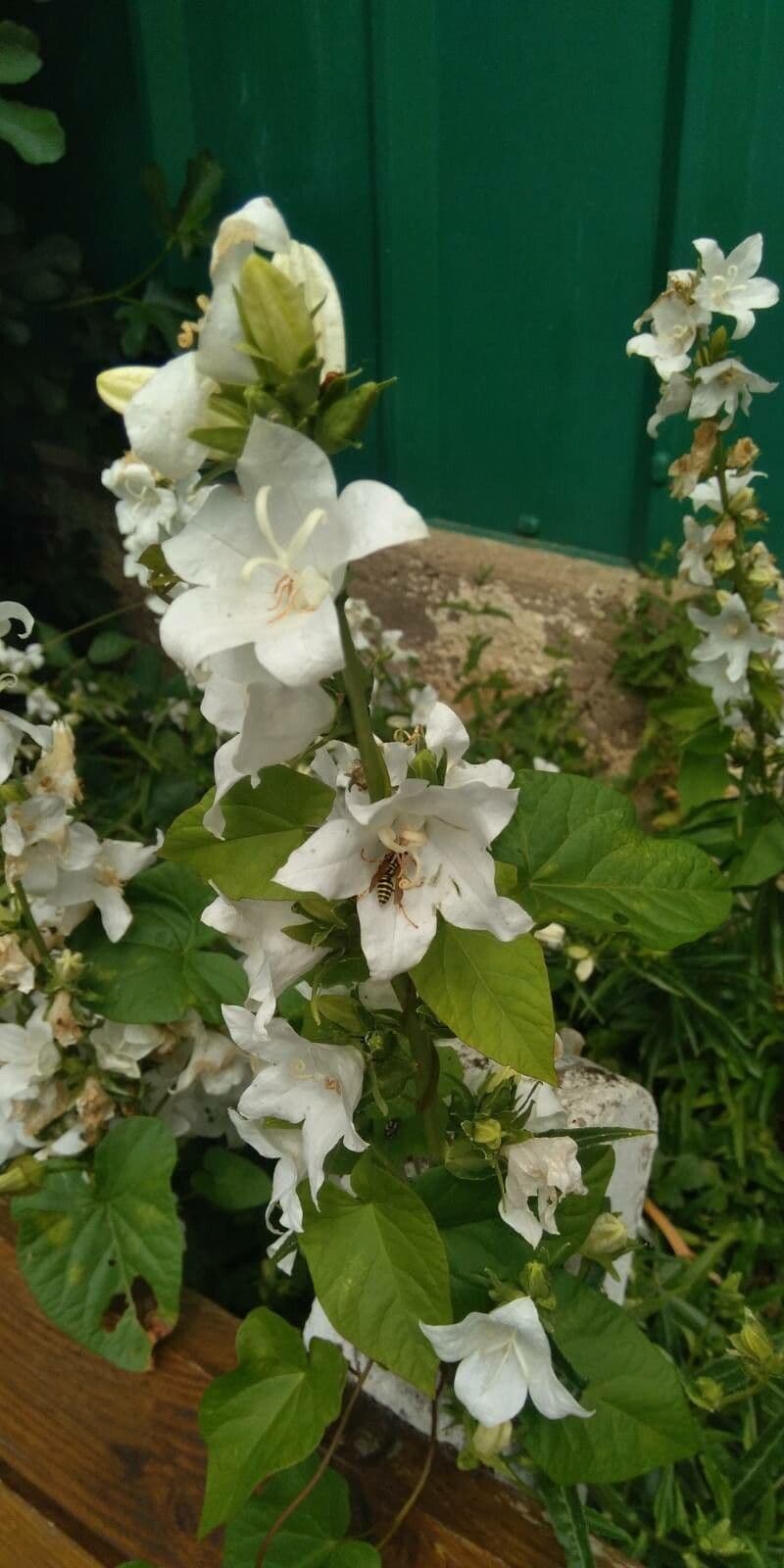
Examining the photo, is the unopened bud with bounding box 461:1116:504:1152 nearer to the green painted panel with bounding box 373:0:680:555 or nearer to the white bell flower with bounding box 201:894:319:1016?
the white bell flower with bounding box 201:894:319:1016

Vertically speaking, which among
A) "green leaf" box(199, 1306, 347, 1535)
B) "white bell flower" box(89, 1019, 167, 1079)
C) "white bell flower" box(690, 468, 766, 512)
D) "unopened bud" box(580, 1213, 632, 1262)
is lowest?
"white bell flower" box(89, 1019, 167, 1079)

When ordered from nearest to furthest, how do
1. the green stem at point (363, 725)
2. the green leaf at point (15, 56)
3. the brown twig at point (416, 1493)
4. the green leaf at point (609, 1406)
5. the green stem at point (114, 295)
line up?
the green stem at point (363, 725), the green leaf at point (609, 1406), the brown twig at point (416, 1493), the green leaf at point (15, 56), the green stem at point (114, 295)

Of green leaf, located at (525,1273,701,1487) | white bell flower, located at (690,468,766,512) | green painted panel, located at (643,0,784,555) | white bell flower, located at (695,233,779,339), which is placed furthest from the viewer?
green painted panel, located at (643,0,784,555)

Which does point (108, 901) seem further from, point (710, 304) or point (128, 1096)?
point (710, 304)

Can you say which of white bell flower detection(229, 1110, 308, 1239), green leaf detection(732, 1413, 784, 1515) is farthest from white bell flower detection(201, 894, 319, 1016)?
green leaf detection(732, 1413, 784, 1515)

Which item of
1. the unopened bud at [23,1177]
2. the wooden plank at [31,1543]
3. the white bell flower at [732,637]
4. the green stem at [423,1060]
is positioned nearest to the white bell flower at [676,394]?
the white bell flower at [732,637]

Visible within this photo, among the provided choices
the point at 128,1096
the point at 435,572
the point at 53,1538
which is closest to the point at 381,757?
the point at 128,1096

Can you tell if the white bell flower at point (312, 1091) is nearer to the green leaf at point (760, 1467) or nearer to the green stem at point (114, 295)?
the green leaf at point (760, 1467)
